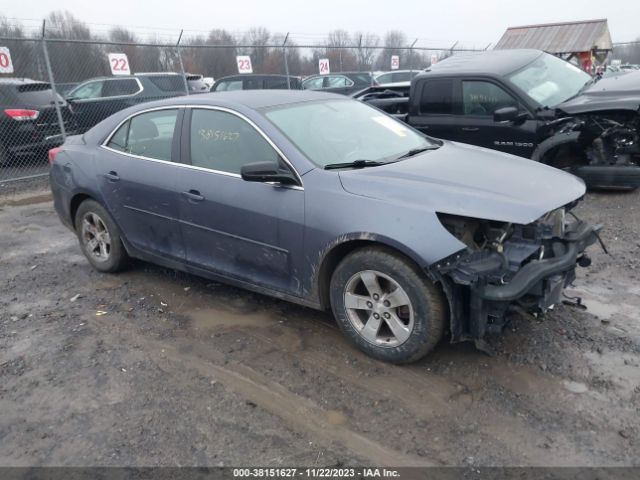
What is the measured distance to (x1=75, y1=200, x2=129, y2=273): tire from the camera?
4871 millimetres

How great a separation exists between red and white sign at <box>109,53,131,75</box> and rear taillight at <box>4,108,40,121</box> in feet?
5.61

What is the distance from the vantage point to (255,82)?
14984 millimetres

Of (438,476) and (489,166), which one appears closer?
(438,476)

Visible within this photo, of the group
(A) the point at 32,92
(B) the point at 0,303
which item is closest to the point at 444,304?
(B) the point at 0,303

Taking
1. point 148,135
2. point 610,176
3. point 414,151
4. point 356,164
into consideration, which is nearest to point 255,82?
point 610,176

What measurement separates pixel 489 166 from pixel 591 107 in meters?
3.21

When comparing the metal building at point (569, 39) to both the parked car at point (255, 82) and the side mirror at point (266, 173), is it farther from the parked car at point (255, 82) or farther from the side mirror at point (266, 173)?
the side mirror at point (266, 173)

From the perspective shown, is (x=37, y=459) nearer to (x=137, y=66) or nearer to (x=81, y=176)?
(x=81, y=176)

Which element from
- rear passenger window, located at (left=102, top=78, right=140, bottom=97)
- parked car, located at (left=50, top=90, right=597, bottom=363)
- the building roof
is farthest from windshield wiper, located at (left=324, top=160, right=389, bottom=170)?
the building roof

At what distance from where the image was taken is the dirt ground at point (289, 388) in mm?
2697

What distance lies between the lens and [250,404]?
3.08m

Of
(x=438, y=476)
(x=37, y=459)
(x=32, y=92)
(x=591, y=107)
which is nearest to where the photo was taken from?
(x=438, y=476)

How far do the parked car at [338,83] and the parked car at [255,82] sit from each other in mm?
2383

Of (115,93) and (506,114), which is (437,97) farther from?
(115,93)
